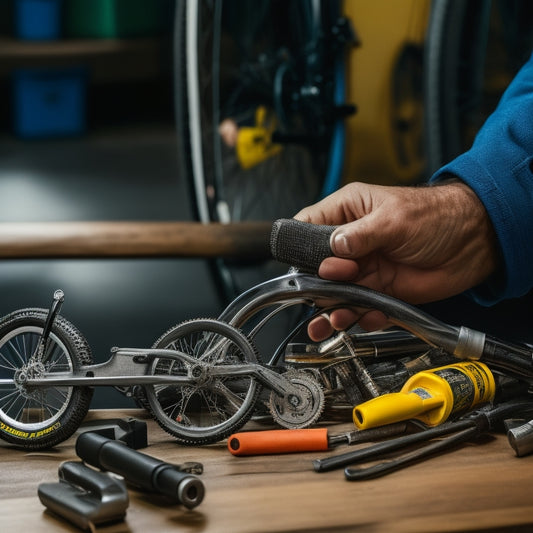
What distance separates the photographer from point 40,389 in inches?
26.1

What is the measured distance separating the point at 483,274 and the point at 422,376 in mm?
177

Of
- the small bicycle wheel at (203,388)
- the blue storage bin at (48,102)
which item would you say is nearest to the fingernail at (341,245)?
the small bicycle wheel at (203,388)

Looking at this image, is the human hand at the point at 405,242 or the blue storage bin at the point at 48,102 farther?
the blue storage bin at the point at 48,102

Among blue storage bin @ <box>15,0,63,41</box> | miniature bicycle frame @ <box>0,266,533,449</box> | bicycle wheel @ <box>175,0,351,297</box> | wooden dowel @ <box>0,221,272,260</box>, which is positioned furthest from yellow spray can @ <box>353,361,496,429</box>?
blue storage bin @ <box>15,0,63,41</box>

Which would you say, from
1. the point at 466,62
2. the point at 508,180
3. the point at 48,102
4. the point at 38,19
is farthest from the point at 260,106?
the point at 38,19

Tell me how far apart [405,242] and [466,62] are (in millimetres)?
1004

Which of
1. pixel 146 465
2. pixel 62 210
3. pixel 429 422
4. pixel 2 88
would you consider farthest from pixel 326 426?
pixel 2 88

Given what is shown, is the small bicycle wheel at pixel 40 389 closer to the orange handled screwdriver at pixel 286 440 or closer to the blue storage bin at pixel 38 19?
the orange handled screwdriver at pixel 286 440

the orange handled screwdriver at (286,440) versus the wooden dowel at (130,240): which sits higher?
the wooden dowel at (130,240)

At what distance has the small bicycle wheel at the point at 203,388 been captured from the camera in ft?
2.19

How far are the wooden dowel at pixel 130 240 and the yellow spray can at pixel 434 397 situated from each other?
50cm

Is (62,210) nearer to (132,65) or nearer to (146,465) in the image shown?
(132,65)

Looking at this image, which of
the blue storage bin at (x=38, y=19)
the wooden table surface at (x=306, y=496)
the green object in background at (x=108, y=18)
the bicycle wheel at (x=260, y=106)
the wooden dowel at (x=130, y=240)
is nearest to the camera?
the wooden table surface at (x=306, y=496)

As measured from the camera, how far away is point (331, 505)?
58 centimetres
